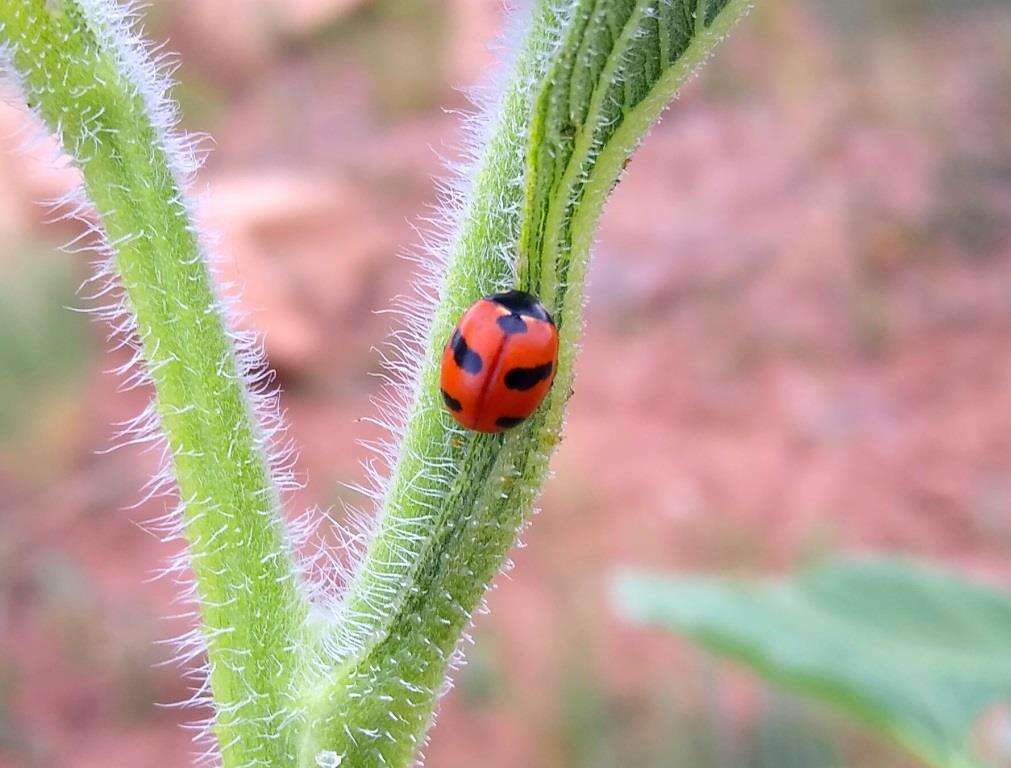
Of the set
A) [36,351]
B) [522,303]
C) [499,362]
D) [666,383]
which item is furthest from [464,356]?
[36,351]

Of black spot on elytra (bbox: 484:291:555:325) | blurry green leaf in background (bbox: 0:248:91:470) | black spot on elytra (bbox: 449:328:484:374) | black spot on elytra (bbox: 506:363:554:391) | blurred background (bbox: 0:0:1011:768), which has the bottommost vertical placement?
blurred background (bbox: 0:0:1011:768)

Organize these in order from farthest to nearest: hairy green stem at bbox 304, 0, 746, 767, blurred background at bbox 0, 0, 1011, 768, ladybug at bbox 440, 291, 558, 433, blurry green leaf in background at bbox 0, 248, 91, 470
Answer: blurry green leaf in background at bbox 0, 248, 91, 470 → blurred background at bbox 0, 0, 1011, 768 → ladybug at bbox 440, 291, 558, 433 → hairy green stem at bbox 304, 0, 746, 767

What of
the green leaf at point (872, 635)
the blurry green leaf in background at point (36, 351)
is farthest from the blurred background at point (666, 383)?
the green leaf at point (872, 635)

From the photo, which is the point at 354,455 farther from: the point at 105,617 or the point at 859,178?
the point at 859,178

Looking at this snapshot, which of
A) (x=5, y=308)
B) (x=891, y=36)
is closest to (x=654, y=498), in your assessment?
(x=5, y=308)

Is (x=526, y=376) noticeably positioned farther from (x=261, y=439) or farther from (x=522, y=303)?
(x=261, y=439)

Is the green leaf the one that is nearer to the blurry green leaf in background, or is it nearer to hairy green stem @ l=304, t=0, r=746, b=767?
hairy green stem @ l=304, t=0, r=746, b=767

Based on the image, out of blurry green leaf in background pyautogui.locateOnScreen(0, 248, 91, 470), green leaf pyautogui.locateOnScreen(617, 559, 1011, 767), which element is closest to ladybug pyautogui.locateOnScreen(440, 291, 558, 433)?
green leaf pyautogui.locateOnScreen(617, 559, 1011, 767)
